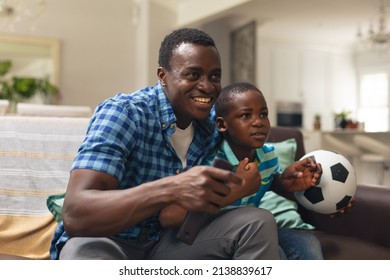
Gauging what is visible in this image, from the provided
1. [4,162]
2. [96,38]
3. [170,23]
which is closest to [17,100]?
[96,38]

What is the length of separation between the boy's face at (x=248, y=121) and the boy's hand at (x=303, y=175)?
0.12 meters

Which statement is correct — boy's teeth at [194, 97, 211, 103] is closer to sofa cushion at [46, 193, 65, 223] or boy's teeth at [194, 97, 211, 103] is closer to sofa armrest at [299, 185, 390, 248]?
sofa cushion at [46, 193, 65, 223]

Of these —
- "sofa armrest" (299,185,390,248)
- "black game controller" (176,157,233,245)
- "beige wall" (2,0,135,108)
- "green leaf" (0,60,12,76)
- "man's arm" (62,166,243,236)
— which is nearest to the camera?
"man's arm" (62,166,243,236)

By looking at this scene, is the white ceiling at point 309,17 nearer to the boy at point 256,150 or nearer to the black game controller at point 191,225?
the boy at point 256,150

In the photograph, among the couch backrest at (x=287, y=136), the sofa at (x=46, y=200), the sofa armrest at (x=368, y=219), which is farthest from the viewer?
the couch backrest at (x=287, y=136)

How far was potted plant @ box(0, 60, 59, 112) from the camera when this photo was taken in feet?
18.5

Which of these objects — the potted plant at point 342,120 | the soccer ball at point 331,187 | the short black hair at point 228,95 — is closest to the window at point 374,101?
the potted plant at point 342,120

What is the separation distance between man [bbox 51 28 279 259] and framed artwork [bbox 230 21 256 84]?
5.27 meters

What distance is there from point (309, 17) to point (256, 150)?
581cm

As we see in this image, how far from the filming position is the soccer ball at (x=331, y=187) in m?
1.28

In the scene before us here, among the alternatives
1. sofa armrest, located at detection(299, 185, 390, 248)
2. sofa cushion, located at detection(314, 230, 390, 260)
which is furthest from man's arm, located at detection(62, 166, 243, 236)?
sofa armrest, located at detection(299, 185, 390, 248)

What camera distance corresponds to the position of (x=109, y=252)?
0.98 metres

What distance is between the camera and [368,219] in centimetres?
157
